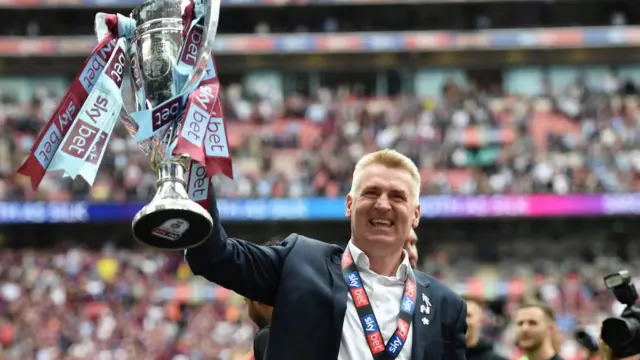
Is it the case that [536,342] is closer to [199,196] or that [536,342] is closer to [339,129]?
[199,196]

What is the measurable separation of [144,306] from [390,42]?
10047 millimetres

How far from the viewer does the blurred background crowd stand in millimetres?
19891

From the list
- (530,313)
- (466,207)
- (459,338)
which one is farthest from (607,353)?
(466,207)

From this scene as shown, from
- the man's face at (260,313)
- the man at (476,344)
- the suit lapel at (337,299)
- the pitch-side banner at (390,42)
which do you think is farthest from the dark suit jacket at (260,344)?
the pitch-side banner at (390,42)

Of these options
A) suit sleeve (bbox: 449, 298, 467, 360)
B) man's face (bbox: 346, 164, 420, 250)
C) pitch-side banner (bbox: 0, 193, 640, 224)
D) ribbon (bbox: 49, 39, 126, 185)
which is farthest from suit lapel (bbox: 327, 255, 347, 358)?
pitch-side banner (bbox: 0, 193, 640, 224)

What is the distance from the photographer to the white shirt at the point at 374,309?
11.6 feet

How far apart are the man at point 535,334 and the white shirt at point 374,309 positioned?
3.06 m

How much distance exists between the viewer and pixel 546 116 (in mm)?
24734

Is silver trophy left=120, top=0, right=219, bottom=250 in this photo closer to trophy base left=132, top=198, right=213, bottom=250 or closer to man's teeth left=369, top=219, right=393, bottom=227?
trophy base left=132, top=198, right=213, bottom=250

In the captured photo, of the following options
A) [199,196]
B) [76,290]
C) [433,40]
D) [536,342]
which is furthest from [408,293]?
[433,40]

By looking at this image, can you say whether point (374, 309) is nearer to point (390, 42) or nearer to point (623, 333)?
point (623, 333)

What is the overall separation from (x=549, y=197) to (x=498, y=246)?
5.94 ft

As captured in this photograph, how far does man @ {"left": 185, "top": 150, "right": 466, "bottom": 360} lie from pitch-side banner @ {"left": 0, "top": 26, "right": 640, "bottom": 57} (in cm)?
2352

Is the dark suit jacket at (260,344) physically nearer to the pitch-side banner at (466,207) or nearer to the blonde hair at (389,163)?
the blonde hair at (389,163)
